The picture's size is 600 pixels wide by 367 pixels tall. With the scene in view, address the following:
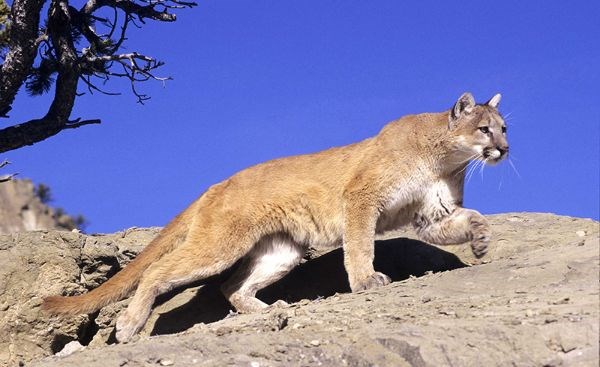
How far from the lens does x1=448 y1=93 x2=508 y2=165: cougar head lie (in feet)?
31.0

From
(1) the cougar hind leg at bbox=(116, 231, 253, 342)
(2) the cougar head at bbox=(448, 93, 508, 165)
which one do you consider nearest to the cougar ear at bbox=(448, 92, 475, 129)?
(2) the cougar head at bbox=(448, 93, 508, 165)

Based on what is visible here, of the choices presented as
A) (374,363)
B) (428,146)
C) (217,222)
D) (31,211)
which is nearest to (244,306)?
(217,222)

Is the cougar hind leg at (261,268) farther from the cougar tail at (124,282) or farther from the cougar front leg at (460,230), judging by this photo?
the cougar front leg at (460,230)

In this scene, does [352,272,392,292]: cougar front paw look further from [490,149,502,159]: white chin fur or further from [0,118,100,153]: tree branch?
[0,118,100,153]: tree branch

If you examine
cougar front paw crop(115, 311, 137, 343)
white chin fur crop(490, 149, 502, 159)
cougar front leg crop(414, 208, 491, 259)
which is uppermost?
white chin fur crop(490, 149, 502, 159)

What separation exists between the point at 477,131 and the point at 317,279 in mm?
2419

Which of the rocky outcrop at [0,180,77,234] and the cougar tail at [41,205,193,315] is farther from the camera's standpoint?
the rocky outcrop at [0,180,77,234]

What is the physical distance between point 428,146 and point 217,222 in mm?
2235

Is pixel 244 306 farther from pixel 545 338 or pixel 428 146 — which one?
pixel 545 338

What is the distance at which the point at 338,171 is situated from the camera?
9.56 metres

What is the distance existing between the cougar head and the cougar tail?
113 inches

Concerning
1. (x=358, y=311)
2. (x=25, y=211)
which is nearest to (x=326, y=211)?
(x=358, y=311)

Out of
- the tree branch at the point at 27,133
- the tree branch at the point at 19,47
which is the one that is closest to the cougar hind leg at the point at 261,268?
the tree branch at the point at 27,133

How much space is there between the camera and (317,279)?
10383 millimetres
